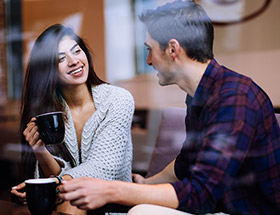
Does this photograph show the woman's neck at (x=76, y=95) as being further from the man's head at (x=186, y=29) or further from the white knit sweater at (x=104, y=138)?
the man's head at (x=186, y=29)

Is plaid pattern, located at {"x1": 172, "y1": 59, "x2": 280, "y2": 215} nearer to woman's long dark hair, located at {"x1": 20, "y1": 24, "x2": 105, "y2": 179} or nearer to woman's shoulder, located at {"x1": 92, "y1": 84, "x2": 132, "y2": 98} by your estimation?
woman's shoulder, located at {"x1": 92, "y1": 84, "x2": 132, "y2": 98}

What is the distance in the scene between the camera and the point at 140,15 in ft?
2.89

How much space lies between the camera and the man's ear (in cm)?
76

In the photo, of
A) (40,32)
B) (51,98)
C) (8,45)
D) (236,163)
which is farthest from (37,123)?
(8,45)

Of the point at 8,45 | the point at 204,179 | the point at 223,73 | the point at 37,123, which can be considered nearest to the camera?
the point at 204,179

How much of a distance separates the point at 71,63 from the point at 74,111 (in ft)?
0.39

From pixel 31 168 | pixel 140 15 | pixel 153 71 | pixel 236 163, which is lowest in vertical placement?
pixel 31 168

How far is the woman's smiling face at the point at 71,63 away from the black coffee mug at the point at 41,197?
0.90 feet

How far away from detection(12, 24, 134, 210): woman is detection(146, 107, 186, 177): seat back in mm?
130

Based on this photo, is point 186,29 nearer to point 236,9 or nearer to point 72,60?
point 72,60

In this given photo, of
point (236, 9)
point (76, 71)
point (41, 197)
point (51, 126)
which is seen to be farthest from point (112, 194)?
point (236, 9)

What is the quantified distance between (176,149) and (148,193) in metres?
0.34

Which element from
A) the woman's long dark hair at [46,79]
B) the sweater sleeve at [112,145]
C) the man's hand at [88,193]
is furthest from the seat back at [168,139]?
the man's hand at [88,193]

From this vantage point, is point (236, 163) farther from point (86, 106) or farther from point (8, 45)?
point (8, 45)
